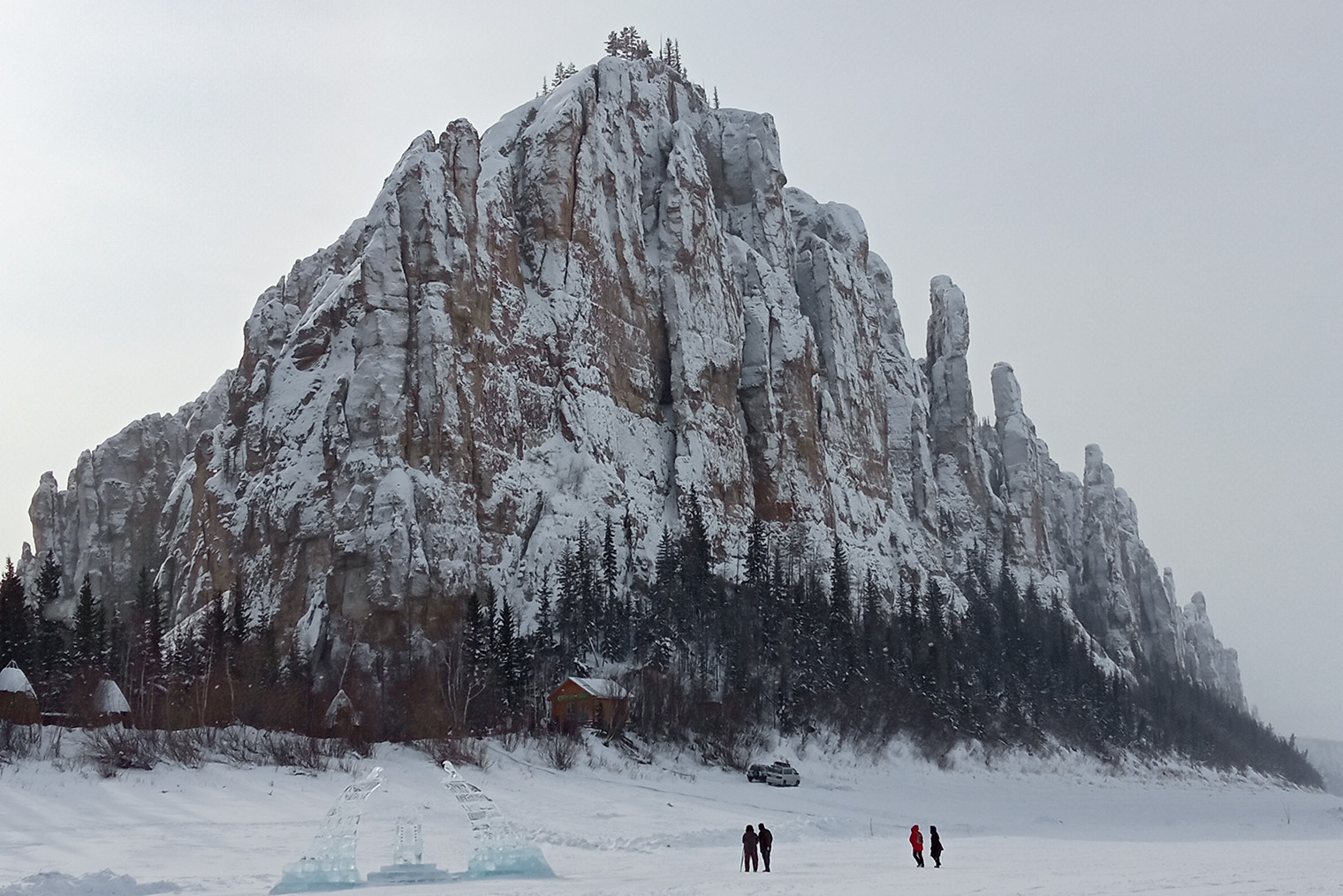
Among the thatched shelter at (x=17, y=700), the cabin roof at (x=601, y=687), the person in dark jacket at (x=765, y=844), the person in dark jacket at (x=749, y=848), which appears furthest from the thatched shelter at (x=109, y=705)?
the person in dark jacket at (x=765, y=844)

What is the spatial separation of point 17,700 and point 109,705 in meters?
4.23

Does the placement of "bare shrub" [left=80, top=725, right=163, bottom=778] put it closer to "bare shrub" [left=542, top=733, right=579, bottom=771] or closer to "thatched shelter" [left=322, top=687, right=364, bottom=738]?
"thatched shelter" [left=322, top=687, right=364, bottom=738]

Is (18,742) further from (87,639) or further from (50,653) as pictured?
(87,639)

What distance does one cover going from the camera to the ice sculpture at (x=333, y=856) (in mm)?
25828

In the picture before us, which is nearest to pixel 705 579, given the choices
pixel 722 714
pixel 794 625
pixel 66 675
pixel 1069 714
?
pixel 794 625

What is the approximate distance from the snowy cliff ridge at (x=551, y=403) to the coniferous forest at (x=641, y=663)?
303cm

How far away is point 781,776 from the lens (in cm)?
5606

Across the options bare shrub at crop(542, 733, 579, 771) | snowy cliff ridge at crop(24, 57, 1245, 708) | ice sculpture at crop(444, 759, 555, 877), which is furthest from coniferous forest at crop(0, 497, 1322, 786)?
ice sculpture at crop(444, 759, 555, 877)

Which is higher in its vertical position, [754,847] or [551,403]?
[551,403]

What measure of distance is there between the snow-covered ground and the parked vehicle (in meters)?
0.61

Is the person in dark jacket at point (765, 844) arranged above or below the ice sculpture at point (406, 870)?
above

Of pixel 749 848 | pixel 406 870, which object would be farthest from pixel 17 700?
pixel 749 848

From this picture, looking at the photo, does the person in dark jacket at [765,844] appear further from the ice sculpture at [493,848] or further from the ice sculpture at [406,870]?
the ice sculpture at [406,870]

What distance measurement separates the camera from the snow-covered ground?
25.9m
